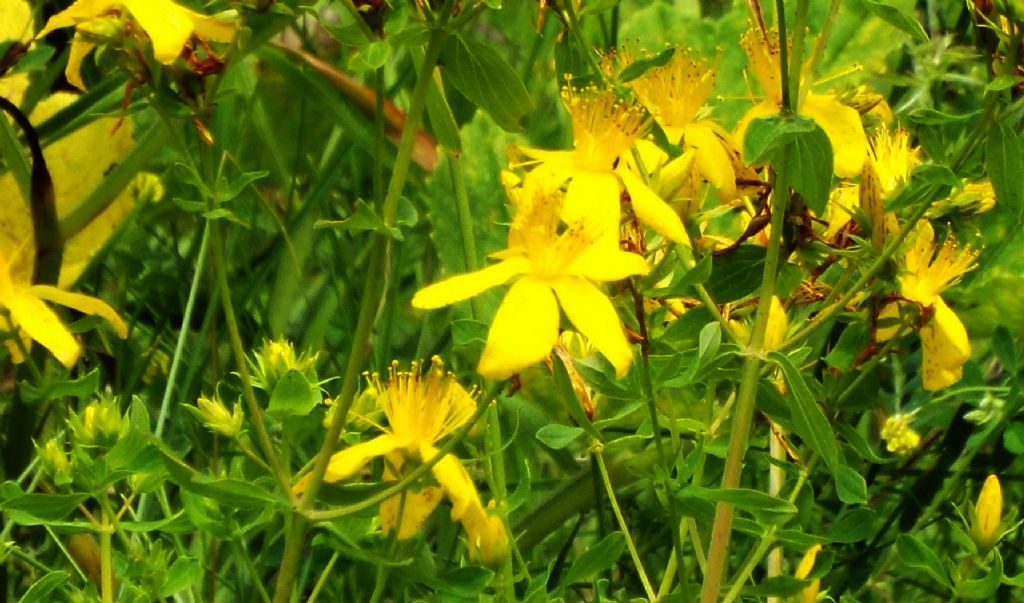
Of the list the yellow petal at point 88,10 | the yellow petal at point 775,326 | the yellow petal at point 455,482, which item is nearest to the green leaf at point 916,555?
the yellow petal at point 775,326

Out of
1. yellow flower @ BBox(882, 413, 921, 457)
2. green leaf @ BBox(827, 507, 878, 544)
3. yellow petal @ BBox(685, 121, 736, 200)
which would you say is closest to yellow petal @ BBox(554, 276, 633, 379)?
yellow petal @ BBox(685, 121, 736, 200)

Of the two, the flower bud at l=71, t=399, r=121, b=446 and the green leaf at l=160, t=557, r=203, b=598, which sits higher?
the flower bud at l=71, t=399, r=121, b=446

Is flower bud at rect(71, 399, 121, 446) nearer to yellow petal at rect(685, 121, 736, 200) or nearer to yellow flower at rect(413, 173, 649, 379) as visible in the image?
yellow flower at rect(413, 173, 649, 379)

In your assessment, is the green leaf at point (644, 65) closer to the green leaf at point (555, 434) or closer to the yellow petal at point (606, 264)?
the yellow petal at point (606, 264)

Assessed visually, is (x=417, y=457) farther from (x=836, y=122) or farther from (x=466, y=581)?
(x=836, y=122)

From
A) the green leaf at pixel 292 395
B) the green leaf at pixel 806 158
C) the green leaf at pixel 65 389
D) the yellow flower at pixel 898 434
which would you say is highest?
the green leaf at pixel 806 158

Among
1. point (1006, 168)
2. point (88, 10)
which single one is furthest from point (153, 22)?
point (1006, 168)
